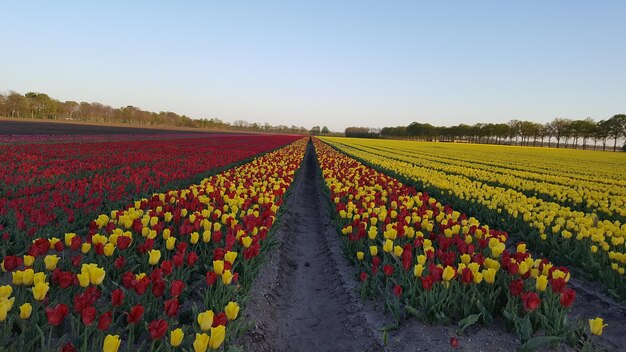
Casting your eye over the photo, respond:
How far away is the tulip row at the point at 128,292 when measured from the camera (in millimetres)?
2480

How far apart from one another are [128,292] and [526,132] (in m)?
146

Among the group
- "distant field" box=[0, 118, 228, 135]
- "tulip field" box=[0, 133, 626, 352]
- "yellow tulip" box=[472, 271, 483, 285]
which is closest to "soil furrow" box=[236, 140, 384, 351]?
"tulip field" box=[0, 133, 626, 352]

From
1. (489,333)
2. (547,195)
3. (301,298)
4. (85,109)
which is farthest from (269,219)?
(85,109)

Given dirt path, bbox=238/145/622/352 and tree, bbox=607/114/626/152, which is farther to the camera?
tree, bbox=607/114/626/152

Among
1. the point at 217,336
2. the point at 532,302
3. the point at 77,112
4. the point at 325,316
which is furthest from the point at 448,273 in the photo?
the point at 77,112

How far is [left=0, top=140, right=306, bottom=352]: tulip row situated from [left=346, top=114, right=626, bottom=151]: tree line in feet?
396

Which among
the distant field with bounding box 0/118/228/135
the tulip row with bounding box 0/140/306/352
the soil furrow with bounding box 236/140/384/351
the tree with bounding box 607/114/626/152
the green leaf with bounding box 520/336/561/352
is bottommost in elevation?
the soil furrow with bounding box 236/140/384/351

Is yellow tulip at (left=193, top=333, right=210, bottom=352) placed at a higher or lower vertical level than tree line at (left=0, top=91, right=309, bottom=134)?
lower

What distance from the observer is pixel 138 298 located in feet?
10.8

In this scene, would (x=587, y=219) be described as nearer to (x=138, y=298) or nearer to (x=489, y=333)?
(x=489, y=333)

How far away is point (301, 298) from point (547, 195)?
1042 centimetres

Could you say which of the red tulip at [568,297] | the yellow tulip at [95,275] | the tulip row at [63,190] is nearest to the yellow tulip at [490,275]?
the red tulip at [568,297]

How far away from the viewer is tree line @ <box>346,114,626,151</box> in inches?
3846

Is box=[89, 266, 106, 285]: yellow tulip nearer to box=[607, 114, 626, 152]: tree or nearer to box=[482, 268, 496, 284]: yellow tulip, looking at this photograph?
box=[482, 268, 496, 284]: yellow tulip
